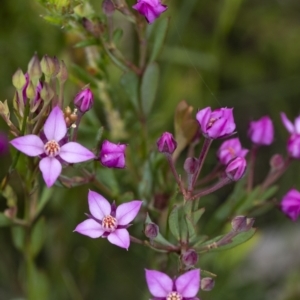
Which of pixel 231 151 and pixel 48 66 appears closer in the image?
pixel 48 66

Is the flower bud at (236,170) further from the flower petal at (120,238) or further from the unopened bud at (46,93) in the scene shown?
the unopened bud at (46,93)

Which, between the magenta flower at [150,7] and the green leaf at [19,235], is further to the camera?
the green leaf at [19,235]

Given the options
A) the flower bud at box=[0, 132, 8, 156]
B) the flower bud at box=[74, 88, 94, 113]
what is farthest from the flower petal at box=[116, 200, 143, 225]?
the flower bud at box=[0, 132, 8, 156]

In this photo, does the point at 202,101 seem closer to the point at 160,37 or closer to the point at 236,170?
the point at 160,37

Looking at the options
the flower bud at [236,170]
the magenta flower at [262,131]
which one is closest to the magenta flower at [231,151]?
the magenta flower at [262,131]

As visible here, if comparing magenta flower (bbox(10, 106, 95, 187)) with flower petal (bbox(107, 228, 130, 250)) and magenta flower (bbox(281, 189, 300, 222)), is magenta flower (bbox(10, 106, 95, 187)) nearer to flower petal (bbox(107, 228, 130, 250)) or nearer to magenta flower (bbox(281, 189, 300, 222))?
flower petal (bbox(107, 228, 130, 250))

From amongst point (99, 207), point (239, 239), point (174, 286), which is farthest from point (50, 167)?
point (239, 239)

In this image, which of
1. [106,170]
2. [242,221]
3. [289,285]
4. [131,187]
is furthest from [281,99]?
[242,221]
